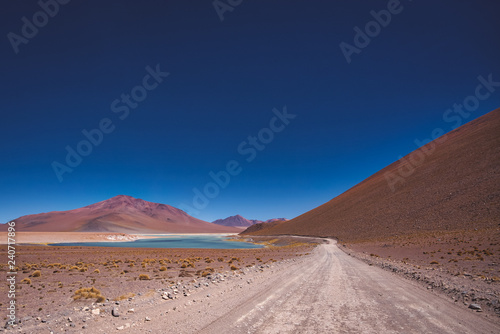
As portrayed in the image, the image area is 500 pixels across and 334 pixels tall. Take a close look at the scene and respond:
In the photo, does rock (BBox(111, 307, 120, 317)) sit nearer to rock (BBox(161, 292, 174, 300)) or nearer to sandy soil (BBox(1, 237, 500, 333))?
sandy soil (BBox(1, 237, 500, 333))

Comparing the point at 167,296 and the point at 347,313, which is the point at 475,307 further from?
the point at 167,296

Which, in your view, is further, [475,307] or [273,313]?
[475,307]

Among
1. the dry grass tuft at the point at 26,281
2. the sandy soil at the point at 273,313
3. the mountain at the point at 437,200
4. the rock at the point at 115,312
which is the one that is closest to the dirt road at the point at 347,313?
the sandy soil at the point at 273,313

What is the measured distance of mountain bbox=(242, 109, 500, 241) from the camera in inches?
1821

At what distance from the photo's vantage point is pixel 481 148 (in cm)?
6650

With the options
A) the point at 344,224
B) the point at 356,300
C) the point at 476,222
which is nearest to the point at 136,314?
the point at 356,300

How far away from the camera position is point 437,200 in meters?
57.9

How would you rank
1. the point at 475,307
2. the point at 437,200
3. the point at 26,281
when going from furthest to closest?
the point at 437,200
the point at 26,281
the point at 475,307

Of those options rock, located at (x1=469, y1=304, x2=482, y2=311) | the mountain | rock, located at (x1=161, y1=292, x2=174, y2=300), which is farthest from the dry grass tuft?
the mountain

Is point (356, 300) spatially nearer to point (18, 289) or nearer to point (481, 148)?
point (18, 289)

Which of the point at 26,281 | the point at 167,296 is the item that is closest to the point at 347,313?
the point at 167,296

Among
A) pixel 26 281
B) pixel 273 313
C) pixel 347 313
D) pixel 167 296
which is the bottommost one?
pixel 347 313

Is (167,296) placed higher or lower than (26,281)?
lower

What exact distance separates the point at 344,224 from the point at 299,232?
27.3 m
